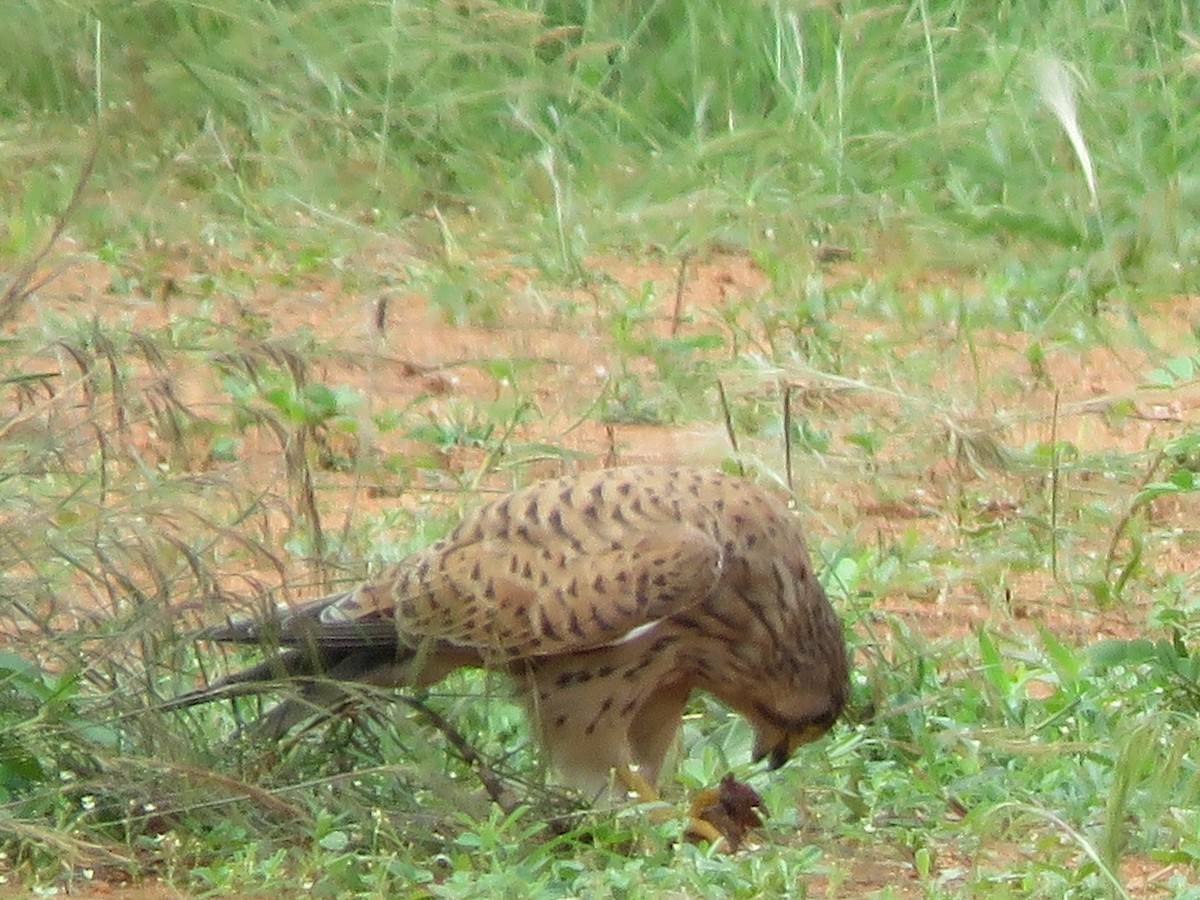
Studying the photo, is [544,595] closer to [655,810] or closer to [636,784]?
[636,784]

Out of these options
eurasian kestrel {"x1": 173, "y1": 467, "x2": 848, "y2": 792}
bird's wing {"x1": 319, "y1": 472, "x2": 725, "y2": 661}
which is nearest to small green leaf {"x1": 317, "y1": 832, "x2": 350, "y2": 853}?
eurasian kestrel {"x1": 173, "y1": 467, "x2": 848, "y2": 792}

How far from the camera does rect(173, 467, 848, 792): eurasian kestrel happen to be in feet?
14.3

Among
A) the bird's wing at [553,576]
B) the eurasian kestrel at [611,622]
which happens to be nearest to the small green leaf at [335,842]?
the eurasian kestrel at [611,622]

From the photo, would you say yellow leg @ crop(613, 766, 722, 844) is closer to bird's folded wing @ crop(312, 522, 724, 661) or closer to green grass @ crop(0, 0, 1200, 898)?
green grass @ crop(0, 0, 1200, 898)

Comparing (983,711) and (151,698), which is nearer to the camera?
(151,698)

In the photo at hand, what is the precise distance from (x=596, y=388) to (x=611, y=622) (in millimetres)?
2617

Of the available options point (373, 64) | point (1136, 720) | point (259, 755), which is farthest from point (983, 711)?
point (373, 64)

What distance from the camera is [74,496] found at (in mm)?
3818

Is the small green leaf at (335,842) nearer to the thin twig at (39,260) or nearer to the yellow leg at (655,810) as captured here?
the yellow leg at (655,810)

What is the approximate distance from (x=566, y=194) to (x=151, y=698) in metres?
4.83

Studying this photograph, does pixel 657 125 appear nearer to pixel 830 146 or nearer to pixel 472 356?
pixel 830 146

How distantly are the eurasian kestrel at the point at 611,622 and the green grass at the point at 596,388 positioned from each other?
0.10 metres

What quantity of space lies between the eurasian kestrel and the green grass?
0.10 meters

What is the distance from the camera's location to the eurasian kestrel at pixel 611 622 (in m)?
4.36
